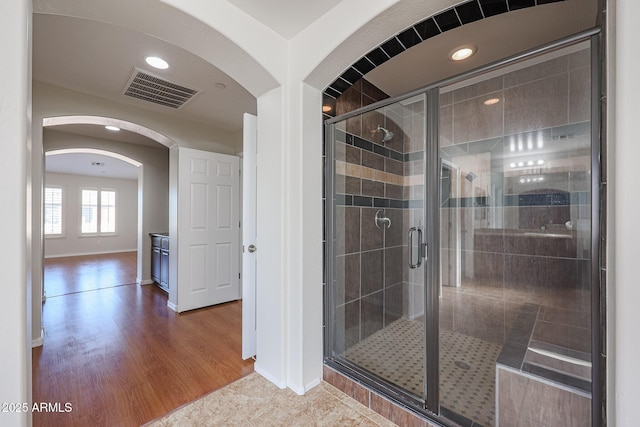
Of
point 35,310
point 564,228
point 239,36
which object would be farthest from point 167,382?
point 564,228

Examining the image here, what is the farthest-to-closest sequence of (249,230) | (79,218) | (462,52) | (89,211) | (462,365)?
(89,211), (79,218), (249,230), (462,52), (462,365)

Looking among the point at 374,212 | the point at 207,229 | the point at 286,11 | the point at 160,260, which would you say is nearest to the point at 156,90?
the point at 207,229

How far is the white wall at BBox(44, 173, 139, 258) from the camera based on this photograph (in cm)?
779

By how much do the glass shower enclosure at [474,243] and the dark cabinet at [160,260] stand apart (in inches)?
119

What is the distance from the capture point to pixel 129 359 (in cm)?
226

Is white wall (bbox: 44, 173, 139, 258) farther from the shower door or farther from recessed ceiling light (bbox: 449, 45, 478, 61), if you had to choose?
recessed ceiling light (bbox: 449, 45, 478, 61)

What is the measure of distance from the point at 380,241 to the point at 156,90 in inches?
105

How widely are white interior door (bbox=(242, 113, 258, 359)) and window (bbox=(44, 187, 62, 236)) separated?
8760mm

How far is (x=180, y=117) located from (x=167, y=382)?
9.66ft

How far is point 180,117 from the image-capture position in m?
3.47

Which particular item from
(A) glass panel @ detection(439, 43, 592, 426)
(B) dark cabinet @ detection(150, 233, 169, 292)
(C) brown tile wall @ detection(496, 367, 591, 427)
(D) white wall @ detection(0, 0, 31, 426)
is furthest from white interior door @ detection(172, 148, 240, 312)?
(C) brown tile wall @ detection(496, 367, 591, 427)

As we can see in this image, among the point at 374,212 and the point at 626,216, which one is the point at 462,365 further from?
the point at 626,216

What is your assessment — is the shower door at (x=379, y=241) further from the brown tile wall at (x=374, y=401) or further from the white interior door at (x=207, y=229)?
the white interior door at (x=207, y=229)

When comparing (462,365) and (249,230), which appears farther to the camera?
(249,230)
